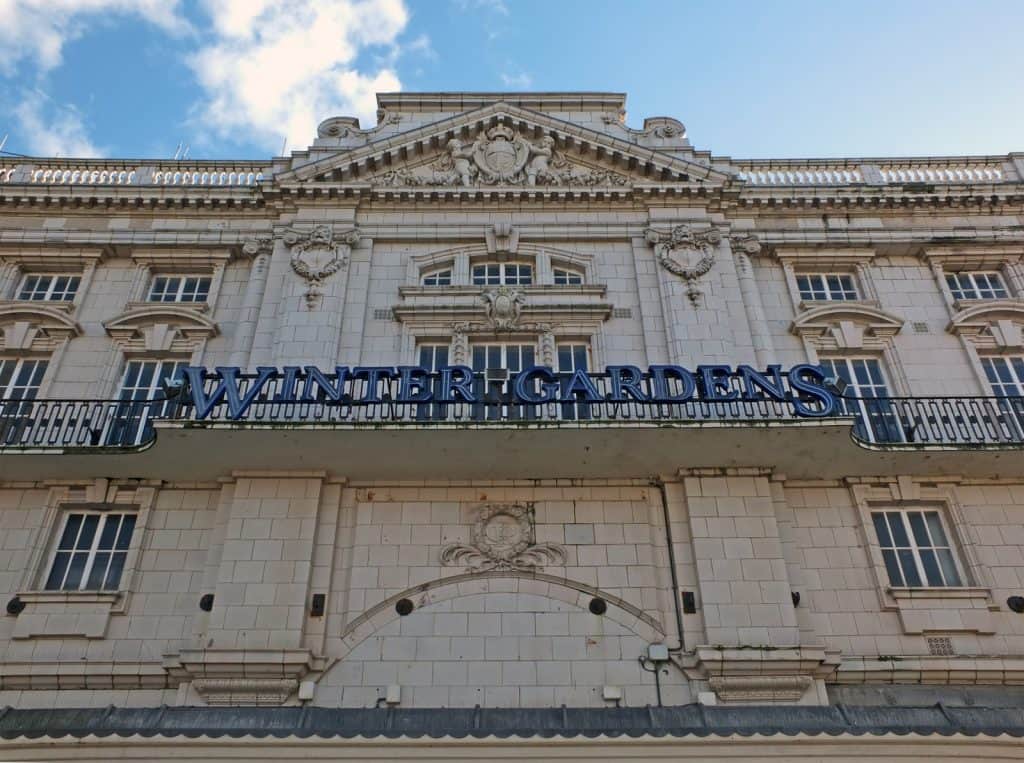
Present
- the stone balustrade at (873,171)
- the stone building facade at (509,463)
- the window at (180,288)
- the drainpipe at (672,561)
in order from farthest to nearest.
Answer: the stone balustrade at (873,171)
the window at (180,288)
the drainpipe at (672,561)
the stone building facade at (509,463)

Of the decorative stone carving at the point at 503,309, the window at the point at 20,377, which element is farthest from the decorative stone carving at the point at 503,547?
the window at the point at 20,377

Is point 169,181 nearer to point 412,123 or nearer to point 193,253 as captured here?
point 193,253

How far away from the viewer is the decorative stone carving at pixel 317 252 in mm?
18641

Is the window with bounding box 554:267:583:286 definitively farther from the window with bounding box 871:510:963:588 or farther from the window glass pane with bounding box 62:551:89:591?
the window glass pane with bounding box 62:551:89:591

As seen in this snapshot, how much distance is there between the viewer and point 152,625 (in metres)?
14.2

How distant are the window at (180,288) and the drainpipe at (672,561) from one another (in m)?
12.5

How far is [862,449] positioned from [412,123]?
15530 mm

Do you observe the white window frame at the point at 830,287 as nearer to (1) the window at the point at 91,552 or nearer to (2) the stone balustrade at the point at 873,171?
(2) the stone balustrade at the point at 873,171

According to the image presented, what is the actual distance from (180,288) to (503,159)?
31.2 ft

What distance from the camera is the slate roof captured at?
11617mm

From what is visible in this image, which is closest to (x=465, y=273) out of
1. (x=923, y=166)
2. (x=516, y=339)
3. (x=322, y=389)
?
(x=516, y=339)

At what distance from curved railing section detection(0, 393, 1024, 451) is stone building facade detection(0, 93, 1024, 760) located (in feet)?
0.32

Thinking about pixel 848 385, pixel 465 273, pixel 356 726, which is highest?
pixel 465 273

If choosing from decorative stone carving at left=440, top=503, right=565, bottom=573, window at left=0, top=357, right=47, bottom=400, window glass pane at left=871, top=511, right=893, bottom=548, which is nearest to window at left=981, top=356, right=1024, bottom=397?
window glass pane at left=871, top=511, right=893, bottom=548
